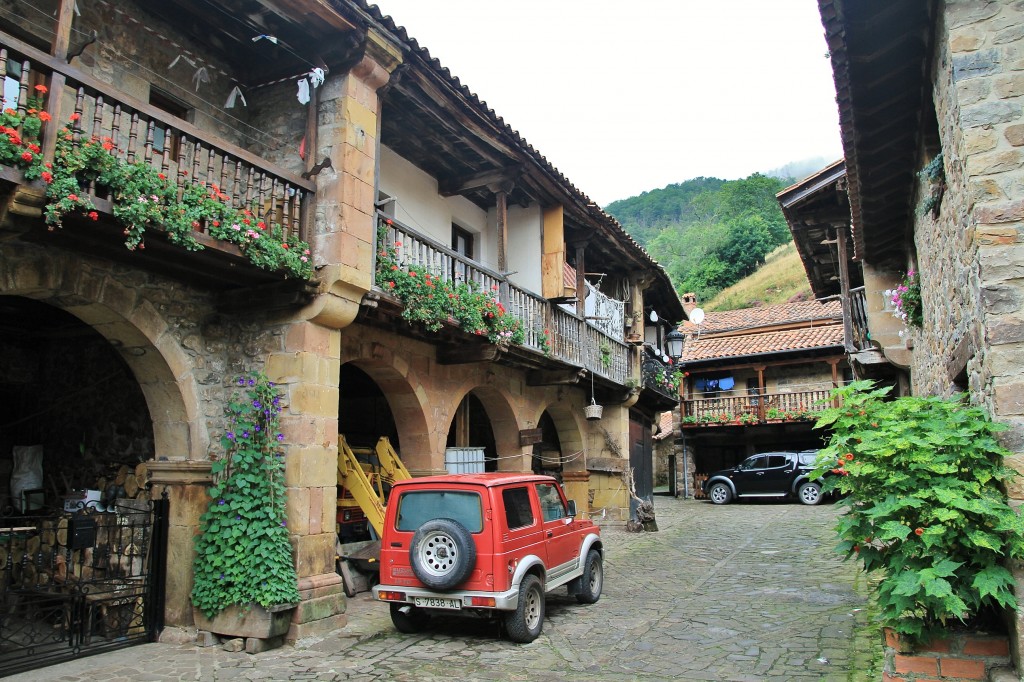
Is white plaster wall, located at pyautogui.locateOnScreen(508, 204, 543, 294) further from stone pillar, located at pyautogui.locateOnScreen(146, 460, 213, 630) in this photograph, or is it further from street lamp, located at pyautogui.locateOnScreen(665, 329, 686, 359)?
stone pillar, located at pyautogui.locateOnScreen(146, 460, 213, 630)

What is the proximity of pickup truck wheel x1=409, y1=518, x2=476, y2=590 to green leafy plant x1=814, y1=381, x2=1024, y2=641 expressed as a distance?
10.7 ft

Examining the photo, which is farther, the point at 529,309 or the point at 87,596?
the point at 529,309

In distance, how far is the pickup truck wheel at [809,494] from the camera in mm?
21594

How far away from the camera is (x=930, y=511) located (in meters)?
4.66

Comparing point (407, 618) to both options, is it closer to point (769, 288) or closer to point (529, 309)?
point (529, 309)

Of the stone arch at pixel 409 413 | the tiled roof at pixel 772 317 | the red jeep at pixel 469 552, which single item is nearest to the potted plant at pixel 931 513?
the red jeep at pixel 469 552

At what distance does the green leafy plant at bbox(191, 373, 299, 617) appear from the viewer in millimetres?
6895

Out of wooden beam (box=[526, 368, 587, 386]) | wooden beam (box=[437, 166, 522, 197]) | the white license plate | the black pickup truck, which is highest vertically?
wooden beam (box=[437, 166, 522, 197])

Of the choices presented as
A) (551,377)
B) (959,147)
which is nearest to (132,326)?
(959,147)

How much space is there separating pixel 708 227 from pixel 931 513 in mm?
69483

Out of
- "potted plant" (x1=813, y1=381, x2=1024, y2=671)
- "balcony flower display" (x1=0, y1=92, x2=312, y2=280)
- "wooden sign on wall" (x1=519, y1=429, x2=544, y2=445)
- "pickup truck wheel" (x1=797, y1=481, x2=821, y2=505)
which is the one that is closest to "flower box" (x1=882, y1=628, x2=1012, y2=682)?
"potted plant" (x1=813, y1=381, x2=1024, y2=671)

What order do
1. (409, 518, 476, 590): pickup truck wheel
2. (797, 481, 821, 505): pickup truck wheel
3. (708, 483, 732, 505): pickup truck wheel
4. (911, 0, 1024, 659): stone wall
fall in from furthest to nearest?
(708, 483, 732, 505): pickup truck wheel → (797, 481, 821, 505): pickup truck wheel → (409, 518, 476, 590): pickup truck wheel → (911, 0, 1024, 659): stone wall

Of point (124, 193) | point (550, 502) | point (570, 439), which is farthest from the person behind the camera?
point (570, 439)

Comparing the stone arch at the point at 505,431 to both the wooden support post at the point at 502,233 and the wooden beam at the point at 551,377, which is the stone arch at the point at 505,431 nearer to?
the wooden beam at the point at 551,377
